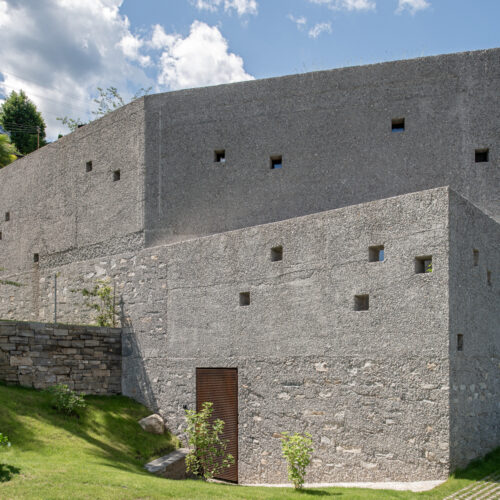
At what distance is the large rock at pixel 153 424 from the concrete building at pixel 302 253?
0.91ft

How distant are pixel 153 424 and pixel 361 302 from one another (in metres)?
5.19

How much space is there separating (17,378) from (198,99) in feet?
24.1

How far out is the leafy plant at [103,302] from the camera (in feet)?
40.4

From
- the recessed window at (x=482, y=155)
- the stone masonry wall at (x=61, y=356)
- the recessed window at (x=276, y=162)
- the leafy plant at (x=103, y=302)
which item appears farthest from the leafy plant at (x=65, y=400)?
the recessed window at (x=482, y=155)

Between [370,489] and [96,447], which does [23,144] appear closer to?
[96,447]

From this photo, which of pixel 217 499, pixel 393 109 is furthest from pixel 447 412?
pixel 393 109

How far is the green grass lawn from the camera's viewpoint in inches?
245

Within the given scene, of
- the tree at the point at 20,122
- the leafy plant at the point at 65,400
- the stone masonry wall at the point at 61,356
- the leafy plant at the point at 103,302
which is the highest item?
the tree at the point at 20,122

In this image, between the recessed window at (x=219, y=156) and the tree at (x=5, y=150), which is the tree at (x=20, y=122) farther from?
the recessed window at (x=219, y=156)

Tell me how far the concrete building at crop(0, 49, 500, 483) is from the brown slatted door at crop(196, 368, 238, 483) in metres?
0.05

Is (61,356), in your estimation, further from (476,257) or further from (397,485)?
(476,257)

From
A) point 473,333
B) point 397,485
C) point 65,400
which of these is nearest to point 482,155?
point 473,333


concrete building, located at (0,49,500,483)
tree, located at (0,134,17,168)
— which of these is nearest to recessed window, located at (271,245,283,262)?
concrete building, located at (0,49,500,483)

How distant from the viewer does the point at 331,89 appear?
37.4 feet
